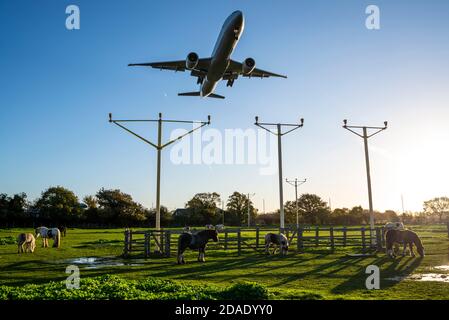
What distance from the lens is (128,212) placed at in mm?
101562

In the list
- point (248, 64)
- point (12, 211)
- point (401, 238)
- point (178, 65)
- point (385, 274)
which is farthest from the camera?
point (12, 211)

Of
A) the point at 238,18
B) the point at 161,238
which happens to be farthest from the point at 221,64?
the point at 161,238

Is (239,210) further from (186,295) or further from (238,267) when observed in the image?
(186,295)

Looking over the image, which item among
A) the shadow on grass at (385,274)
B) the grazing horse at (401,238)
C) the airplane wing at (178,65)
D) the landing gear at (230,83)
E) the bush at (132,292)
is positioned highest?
the airplane wing at (178,65)

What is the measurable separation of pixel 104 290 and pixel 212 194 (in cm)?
11122

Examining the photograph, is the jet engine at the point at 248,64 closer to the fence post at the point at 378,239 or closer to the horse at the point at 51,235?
the fence post at the point at 378,239

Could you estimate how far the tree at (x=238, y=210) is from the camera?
365 feet

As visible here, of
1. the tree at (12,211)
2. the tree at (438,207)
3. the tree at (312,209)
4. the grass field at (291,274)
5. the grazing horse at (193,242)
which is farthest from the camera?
the tree at (438,207)

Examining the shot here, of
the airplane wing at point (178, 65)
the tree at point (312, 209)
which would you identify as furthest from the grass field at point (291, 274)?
the tree at point (312, 209)

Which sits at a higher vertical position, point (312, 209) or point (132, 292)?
point (312, 209)

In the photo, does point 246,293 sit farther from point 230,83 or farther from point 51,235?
point 51,235

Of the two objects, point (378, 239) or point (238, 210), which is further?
point (238, 210)

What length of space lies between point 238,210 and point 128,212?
113 ft
